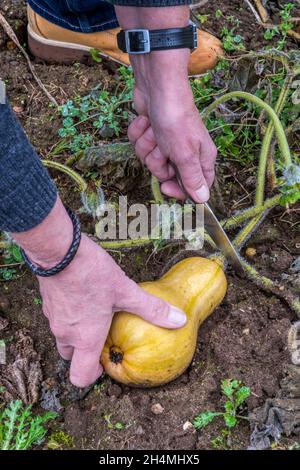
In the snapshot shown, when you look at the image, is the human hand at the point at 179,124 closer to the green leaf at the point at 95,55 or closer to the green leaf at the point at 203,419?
the green leaf at the point at 203,419

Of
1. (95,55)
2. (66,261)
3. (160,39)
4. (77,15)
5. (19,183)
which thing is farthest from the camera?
(95,55)

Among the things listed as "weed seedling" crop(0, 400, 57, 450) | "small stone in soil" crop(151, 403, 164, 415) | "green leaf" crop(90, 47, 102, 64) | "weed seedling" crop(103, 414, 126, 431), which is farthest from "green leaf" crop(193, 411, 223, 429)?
"green leaf" crop(90, 47, 102, 64)

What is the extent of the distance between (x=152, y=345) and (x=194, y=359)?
283 mm

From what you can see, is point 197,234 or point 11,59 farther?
point 11,59

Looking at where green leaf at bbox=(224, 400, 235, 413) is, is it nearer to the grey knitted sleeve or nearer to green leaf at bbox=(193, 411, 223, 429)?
green leaf at bbox=(193, 411, 223, 429)

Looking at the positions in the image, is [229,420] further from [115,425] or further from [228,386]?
[115,425]

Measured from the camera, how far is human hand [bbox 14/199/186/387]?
188 centimetres

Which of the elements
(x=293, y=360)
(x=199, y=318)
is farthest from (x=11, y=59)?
(x=293, y=360)

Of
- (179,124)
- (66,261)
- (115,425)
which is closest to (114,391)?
(115,425)

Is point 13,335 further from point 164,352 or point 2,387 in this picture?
point 164,352

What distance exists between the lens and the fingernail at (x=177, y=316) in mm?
2223

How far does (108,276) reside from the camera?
203 centimetres

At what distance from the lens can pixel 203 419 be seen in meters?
2.17

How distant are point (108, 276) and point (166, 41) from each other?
3.15ft
